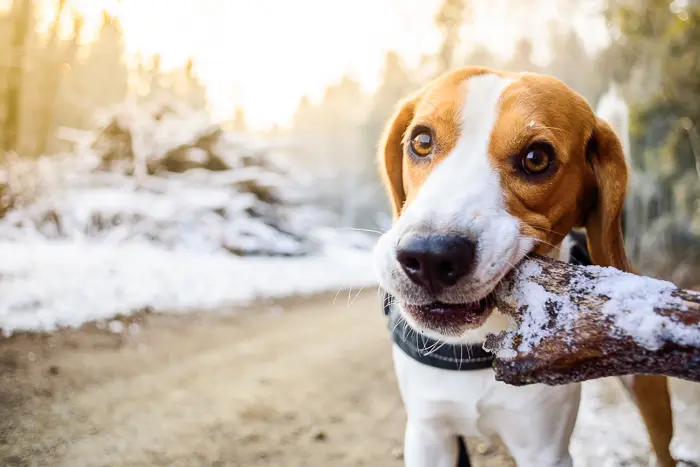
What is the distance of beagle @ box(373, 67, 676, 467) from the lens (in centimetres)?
89

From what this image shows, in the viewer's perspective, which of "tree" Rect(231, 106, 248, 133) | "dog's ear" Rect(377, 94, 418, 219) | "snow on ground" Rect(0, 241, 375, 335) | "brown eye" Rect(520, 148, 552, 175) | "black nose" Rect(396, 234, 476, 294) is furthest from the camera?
"tree" Rect(231, 106, 248, 133)

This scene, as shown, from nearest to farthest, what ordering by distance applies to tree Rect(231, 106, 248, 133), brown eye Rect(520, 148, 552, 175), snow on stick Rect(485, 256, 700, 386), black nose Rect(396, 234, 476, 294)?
snow on stick Rect(485, 256, 700, 386), black nose Rect(396, 234, 476, 294), brown eye Rect(520, 148, 552, 175), tree Rect(231, 106, 248, 133)

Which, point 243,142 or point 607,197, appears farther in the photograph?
point 243,142

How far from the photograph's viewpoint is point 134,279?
2.25m

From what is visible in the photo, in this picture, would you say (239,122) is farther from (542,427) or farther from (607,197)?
(542,427)

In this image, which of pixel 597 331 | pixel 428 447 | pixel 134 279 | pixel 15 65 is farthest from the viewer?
pixel 134 279

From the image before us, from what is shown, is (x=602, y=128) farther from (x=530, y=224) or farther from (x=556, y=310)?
(x=556, y=310)

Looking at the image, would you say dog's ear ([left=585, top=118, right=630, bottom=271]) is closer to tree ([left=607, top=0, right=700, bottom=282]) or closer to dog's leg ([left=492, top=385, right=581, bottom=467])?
dog's leg ([left=492, top=385, right=581, bottom=467])

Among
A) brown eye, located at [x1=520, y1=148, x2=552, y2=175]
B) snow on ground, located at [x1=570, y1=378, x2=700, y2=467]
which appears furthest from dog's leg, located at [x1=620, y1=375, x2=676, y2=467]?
brown eye, located at [x1=520, y1=148, x2=552, y2=175]

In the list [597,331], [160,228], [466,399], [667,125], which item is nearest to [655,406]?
[466,399]

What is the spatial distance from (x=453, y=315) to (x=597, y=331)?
0.27 m

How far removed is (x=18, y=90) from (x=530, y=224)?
1799mm

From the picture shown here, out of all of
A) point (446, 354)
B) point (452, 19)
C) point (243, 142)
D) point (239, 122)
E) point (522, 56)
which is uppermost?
point (452, 19)

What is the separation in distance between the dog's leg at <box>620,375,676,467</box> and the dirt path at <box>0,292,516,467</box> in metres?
0.55
